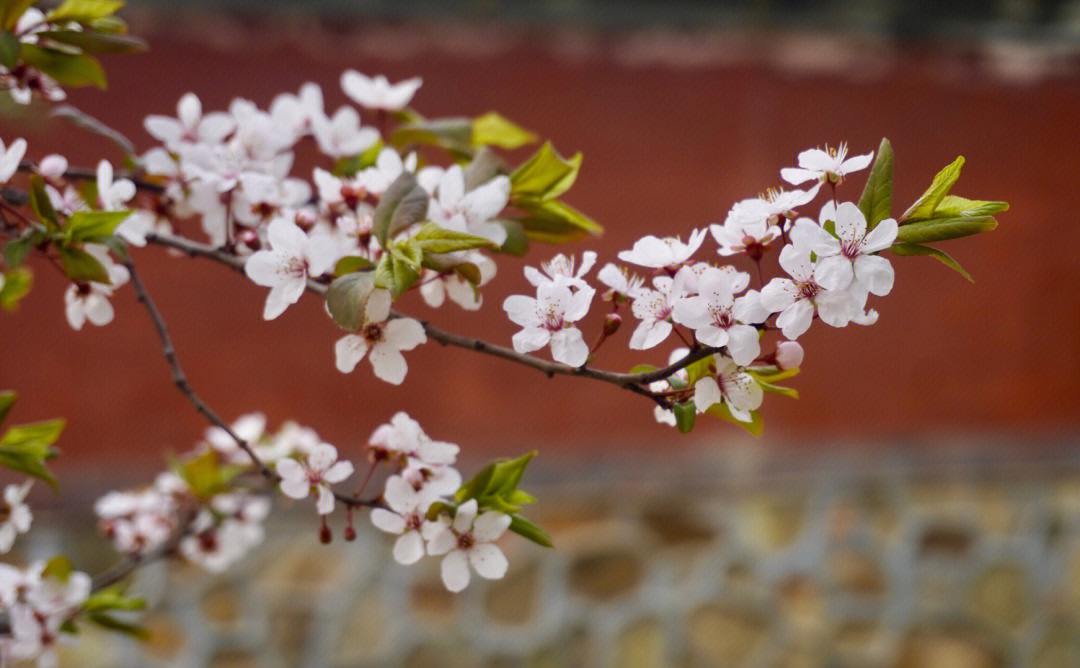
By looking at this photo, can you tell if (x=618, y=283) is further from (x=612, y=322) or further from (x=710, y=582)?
(x=710, y=582)

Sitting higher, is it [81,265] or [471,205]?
[471,205]

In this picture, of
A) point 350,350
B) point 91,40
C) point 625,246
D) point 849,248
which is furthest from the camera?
point 625,246

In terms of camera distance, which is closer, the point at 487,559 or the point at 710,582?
the point at 487,559

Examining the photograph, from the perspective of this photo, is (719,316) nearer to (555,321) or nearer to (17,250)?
(555,321)

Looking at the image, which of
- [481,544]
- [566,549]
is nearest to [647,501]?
[566,549]

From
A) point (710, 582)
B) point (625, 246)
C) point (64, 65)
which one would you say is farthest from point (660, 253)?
point (710, 582)

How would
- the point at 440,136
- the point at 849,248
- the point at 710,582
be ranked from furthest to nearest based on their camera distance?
the point at 710,582 → the point at 440,136 → the point at 849,248

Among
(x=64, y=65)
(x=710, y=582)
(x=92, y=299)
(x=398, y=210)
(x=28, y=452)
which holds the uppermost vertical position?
(x=398, y=210)

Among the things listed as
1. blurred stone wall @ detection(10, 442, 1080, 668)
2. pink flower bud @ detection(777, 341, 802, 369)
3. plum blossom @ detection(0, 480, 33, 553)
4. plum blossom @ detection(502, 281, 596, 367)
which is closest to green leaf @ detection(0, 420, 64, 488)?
plum blossom @ detection(0, 480, 33, 553)
